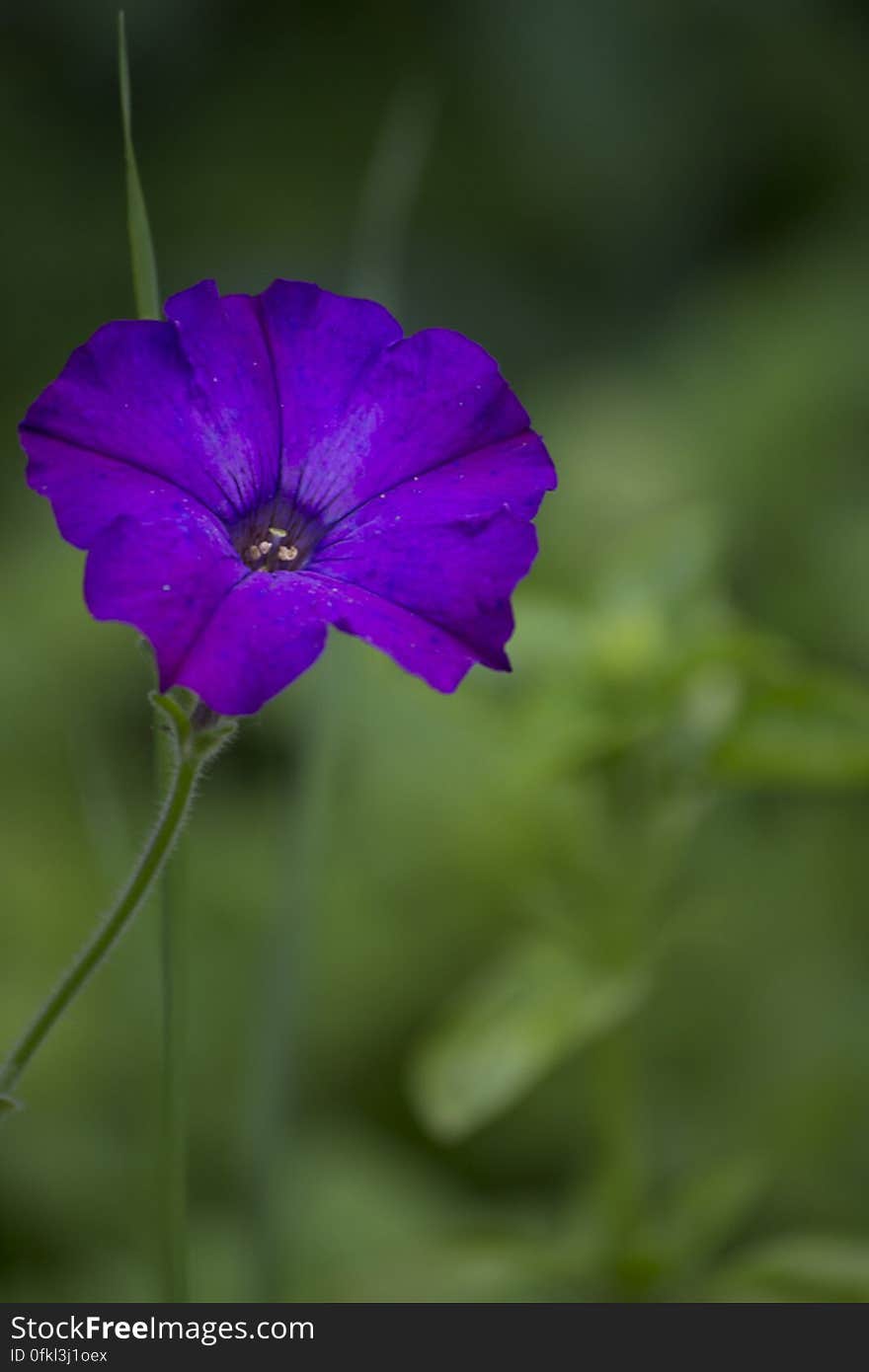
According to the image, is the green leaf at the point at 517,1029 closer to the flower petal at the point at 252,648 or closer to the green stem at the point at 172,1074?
the green stem at the point at 172,1074

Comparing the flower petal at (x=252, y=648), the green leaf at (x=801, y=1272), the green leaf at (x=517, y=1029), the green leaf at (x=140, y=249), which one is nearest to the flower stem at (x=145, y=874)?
the flower petal at (x=252, y=648)

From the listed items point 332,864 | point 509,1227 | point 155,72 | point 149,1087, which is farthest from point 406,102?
point 509,1227

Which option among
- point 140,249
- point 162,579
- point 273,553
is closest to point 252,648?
point 162,579

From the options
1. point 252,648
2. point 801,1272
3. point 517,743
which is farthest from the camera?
point 517,743

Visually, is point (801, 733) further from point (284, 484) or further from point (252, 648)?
point (252, 648)

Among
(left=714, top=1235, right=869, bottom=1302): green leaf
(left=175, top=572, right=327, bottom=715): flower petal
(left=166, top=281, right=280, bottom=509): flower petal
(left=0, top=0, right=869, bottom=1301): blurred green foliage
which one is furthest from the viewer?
(left=0, top=0, right=869, bottom=1301): blurred green foliage

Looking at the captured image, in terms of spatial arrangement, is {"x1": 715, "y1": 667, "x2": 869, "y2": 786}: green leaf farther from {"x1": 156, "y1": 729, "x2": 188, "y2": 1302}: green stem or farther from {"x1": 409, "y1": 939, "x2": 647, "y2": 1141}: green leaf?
{"x1": 156, "y1": 729, "x2": 188, "y2": 1302}: green stem

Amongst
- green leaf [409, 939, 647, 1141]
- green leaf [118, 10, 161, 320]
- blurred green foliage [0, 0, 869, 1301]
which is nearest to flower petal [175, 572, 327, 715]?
green leaf [118, 10, 161, 320]

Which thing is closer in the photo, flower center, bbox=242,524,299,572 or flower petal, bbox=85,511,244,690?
→ flower petal, bbox=85,511,244,690
